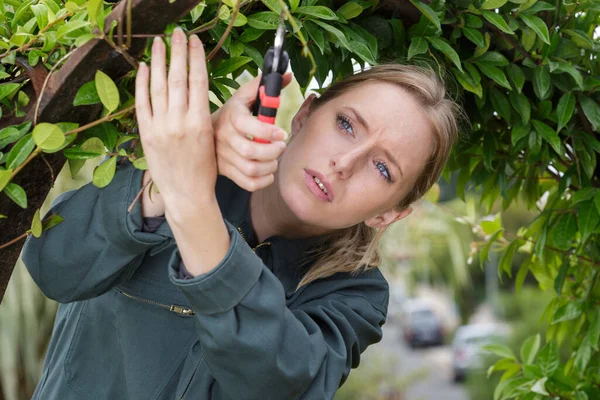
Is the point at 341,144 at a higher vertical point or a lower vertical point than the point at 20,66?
lower

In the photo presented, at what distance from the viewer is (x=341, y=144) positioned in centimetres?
117

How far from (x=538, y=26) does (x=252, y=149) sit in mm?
640

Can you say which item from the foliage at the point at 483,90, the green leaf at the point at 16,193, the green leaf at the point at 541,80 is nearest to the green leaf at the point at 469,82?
the foliage at the point at 483,90

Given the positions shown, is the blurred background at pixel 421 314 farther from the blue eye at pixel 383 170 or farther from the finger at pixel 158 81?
the finger at pixel 158 81

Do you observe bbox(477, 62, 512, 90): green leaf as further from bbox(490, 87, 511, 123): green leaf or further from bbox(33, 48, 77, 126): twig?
bbox(33, 48, 77, 126): twig

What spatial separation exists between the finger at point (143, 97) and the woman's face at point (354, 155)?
1.30 ft

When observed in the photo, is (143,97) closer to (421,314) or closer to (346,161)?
(346,161)

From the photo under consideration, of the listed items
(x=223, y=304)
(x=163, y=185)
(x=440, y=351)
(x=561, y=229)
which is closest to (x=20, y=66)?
(x=163, y=185)

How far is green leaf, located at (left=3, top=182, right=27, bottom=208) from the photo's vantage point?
89cm

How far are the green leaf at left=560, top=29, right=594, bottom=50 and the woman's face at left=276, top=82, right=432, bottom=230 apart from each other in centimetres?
29

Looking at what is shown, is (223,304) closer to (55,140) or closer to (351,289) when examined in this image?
(55,140)

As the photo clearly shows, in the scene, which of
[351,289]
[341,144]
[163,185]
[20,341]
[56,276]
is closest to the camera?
[163,185]

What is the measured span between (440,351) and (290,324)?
55.1 ft

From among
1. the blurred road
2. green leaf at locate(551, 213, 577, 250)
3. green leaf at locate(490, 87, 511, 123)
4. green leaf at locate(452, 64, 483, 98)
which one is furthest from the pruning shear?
the blurred road
